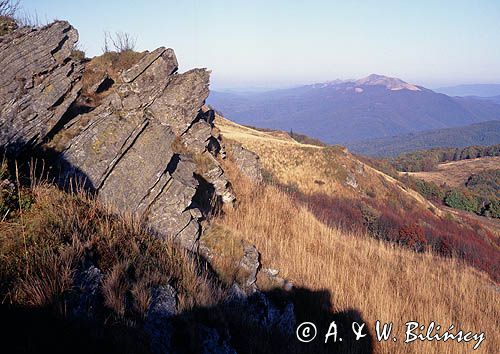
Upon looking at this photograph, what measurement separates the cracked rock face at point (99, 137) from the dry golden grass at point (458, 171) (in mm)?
94624

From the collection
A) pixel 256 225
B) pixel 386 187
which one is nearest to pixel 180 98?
pixel 256 225

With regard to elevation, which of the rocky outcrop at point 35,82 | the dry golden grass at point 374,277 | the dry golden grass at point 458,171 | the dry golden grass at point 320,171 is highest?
the rocky outcrop at point 35,82

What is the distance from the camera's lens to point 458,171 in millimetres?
106125

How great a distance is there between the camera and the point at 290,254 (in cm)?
640

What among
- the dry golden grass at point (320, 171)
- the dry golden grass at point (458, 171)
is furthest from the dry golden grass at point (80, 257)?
the dry golden grass at point (458, 171)

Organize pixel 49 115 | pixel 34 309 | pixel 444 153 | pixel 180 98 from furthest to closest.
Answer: pixel 444 153 → pixel 180 98 → pixel 49 115 → pixel 34 309

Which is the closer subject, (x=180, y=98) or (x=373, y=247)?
(x=373, y=247)

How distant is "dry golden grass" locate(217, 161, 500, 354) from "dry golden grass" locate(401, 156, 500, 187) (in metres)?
92.5

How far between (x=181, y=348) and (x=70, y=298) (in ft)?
3.31

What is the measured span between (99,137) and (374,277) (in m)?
5.69

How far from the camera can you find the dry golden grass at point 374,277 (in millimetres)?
5023

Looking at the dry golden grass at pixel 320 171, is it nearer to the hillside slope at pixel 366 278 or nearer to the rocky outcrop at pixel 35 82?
the rocky outcrop at pixel 35 82

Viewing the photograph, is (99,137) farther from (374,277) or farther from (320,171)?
(320,171)

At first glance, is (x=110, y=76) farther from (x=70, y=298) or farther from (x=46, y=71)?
(x=70, y=298)
